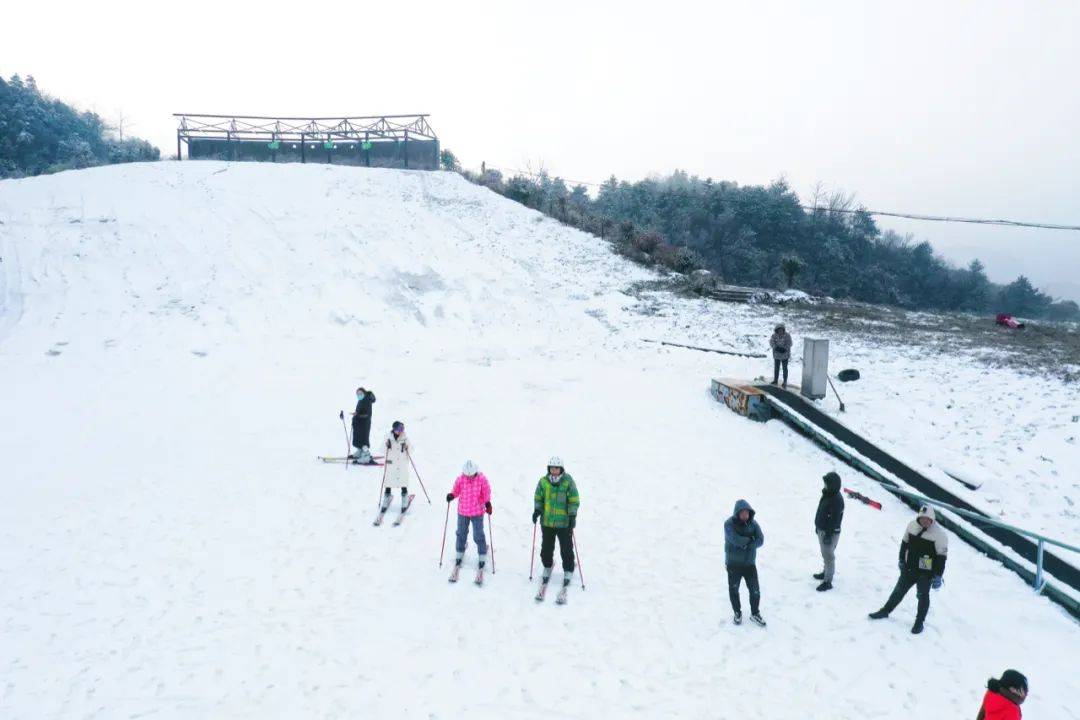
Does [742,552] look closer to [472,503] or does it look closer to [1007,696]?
[1007,696]

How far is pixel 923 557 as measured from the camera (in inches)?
297

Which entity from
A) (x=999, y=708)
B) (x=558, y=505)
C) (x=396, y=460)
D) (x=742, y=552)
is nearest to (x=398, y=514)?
(x=396, y=460)

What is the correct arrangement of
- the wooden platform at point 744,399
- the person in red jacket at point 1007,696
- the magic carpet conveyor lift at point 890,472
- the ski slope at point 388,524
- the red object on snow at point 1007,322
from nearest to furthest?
1. the person in red jacket at point 1007,696
2. the ski slope at point 388,524
3. the magic carpet conveyor lift at point 890,472
4. the wooden platform at point 744,399
5. the red object on snow at point 1007,322

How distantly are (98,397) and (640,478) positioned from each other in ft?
52.5

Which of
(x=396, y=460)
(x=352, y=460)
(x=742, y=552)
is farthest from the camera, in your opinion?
(x=352, y=460)

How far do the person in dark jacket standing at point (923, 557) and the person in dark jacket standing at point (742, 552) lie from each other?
5.98ft

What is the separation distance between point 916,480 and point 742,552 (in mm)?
6628

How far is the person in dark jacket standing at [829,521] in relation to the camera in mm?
8594

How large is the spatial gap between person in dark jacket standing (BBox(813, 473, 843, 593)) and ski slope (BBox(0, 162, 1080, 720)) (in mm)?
336

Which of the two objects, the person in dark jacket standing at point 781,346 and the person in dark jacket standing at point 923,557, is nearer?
the person in dark jacket standing at point 923,557

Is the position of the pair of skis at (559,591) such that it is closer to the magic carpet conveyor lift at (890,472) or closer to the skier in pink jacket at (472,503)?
the skier in pink jacket at (472,503)

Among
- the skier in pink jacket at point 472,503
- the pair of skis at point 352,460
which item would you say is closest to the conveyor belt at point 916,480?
the skier in pink jacket at point 472,503

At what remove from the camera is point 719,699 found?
689cm

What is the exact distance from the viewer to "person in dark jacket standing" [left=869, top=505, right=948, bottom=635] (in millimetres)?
7461
